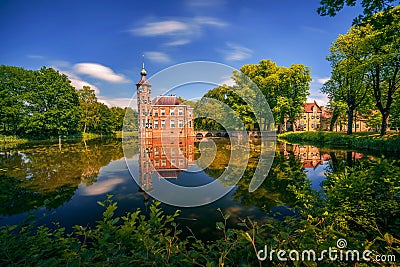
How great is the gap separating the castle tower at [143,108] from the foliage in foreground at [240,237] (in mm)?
34261

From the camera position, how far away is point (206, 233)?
4.93 meters

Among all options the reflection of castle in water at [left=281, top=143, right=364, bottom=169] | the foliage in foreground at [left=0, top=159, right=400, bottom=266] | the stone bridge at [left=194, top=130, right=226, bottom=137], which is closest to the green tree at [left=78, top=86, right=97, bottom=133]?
the stone bridge at [left=194, top=130, right=226, bottom=137]

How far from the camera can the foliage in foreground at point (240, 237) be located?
5.49ft

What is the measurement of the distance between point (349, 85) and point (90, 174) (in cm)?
2957

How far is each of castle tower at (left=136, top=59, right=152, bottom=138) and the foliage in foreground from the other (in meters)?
34.3

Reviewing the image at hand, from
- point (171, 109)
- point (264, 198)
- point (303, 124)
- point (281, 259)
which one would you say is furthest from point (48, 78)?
point (303, 124)

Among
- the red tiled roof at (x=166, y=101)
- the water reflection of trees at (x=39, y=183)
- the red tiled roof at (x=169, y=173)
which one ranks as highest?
the red tiled roof at (x=166, y=101)

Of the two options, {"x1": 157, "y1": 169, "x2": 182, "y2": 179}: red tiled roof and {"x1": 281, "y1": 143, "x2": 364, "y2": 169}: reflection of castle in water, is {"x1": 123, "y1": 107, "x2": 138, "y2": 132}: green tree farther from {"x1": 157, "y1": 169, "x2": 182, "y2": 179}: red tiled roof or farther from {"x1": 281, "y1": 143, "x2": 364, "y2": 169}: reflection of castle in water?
{"x1": 281, "y1": 143, "x2": 364, "y2": 169}: reflection of castle in water

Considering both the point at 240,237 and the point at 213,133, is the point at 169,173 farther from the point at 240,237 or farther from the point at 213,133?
the point at 213,133

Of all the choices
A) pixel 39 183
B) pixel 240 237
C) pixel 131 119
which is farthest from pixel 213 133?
pixel 240 237

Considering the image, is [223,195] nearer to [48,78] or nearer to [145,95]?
[145,95]

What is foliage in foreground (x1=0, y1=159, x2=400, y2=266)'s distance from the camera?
1.67 metres

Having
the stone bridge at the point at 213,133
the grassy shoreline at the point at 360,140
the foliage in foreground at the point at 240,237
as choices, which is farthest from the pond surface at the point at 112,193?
the stone bridge at the point at 213,133

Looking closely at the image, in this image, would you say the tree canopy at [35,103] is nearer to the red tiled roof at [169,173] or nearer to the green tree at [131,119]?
the green tree at [131,119]
